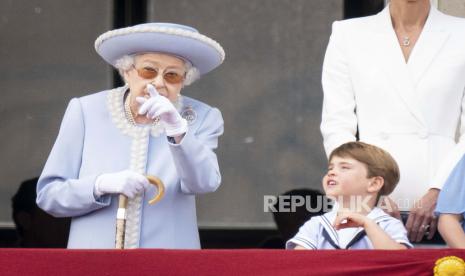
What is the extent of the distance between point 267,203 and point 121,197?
1888mm

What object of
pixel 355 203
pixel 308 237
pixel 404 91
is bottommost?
pixel 308 237

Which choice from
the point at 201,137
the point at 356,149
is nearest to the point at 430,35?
the point at 356,149

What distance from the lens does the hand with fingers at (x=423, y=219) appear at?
4727 mm

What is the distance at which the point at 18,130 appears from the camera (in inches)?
260

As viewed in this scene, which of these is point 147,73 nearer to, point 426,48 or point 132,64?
point 132,64

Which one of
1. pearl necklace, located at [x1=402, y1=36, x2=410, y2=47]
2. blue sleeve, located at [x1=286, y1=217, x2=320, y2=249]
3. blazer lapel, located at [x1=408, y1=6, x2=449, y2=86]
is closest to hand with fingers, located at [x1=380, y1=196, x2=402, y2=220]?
blue sleeve, located at [x1=286, y1=217, x2=320, y2=249]

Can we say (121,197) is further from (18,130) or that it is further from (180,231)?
(18,130)

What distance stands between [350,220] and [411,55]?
88cm

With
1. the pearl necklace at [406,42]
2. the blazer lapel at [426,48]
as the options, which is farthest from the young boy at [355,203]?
the pearl necklace at [406,42]

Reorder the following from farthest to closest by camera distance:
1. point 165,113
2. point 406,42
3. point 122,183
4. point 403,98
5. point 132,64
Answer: point 406,42 < point 403,98 < point 132,64 < point 122,183 < point 165,113

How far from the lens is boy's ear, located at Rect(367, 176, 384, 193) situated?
15.1 feet

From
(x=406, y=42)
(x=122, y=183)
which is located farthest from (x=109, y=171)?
(x=406, y=42)

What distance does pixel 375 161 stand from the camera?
15.2 ft

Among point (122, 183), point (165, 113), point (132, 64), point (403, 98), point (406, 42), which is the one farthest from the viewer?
point (406, 42)
